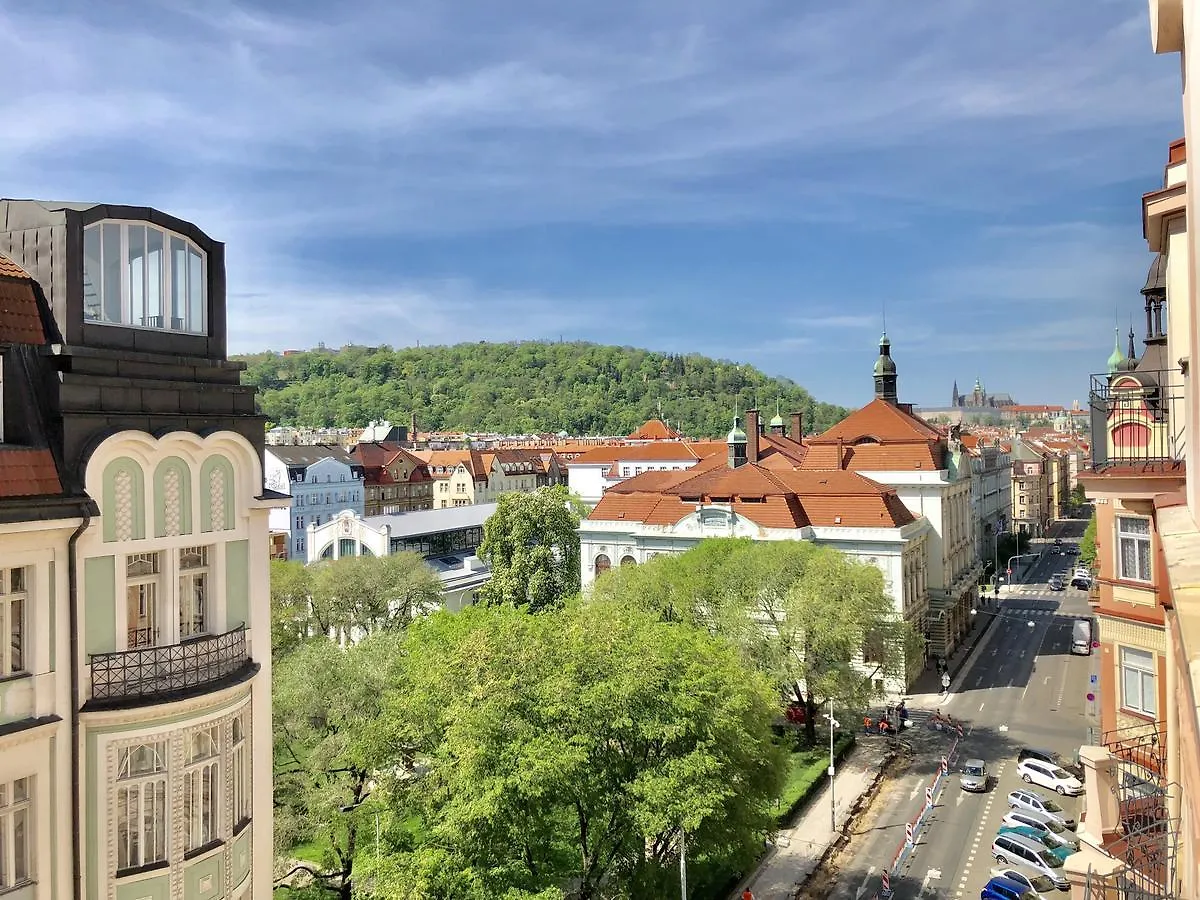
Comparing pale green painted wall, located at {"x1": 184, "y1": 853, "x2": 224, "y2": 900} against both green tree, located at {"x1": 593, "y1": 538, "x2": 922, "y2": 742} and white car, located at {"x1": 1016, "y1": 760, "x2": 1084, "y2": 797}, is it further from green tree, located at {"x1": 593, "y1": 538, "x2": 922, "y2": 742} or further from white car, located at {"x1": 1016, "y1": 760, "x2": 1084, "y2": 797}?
white car, located at {"x1": 1016, "y1": 760, "x2": 1084, "y2": 797}

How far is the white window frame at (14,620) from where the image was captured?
10234 millimetres

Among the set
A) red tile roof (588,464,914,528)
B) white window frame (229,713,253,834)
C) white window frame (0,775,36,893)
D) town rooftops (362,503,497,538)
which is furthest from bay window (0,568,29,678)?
town rooftops (362,503,497,538)

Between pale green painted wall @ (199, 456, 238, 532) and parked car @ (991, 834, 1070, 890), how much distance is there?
2713 centimetres

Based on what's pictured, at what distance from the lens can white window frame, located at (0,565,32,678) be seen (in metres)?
10.2

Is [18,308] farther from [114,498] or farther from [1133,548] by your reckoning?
[1133,548]

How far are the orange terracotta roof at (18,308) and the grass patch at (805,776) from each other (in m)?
27.7

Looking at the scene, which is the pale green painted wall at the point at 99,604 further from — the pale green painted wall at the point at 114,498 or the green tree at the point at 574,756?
the green tree at the point at 574,756

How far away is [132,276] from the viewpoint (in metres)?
12.1

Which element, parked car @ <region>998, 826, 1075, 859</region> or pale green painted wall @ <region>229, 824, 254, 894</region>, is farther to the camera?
parked car @ <region>998, 826, 1075, 859</region>

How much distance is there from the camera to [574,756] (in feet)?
62.0

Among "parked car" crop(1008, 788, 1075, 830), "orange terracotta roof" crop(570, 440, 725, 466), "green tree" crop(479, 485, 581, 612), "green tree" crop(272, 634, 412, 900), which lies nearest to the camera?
"green tree" crop(272, 634, 412, 900)

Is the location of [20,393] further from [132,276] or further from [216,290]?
[216,290]

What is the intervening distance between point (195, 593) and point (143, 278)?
439cm

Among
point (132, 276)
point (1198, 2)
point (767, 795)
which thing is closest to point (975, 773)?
point (767, 795)
